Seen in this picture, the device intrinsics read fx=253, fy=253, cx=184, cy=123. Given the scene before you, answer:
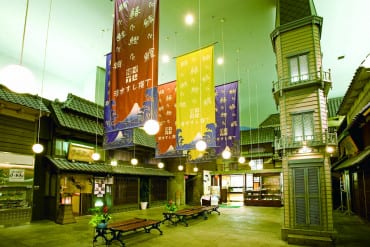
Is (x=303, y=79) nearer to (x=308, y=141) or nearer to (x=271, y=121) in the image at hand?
(x=308, y=141)

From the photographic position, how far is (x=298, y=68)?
35.2 feet

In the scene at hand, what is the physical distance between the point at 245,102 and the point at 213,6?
13.2 meters

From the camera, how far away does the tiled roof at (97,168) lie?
47.6 feet

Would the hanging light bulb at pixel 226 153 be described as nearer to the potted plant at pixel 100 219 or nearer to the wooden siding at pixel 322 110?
the wooden siding at pixel 322 110

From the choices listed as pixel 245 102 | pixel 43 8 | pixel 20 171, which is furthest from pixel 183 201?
pixel 43 8

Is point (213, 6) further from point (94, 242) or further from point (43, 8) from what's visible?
point (94, 242)

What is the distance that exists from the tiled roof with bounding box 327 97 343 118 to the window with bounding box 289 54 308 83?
→ 1736 cm

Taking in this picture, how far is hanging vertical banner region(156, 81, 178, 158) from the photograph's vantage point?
1260 centimetres

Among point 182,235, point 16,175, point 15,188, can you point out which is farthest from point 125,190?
point 182,235

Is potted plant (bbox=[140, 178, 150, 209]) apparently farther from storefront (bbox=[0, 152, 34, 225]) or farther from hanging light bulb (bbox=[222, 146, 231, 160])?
hanging light bulb (bbox=[222, 146, 231, 160])

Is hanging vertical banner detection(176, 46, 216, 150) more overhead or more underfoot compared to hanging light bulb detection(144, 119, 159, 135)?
more overhead

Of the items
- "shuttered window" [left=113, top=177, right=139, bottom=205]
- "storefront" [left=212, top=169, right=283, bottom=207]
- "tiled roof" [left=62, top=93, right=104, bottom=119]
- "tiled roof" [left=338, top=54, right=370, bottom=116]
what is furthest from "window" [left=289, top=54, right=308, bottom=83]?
"storefront" [left=212, top=169, right=283, bottom=207]

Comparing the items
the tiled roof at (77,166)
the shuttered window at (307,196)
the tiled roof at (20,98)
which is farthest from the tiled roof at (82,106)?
the shuttered window at (307,196)

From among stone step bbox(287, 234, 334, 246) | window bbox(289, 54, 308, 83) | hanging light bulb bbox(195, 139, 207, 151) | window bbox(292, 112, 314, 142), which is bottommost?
stone step bbox(287, 234, 334, 246)
